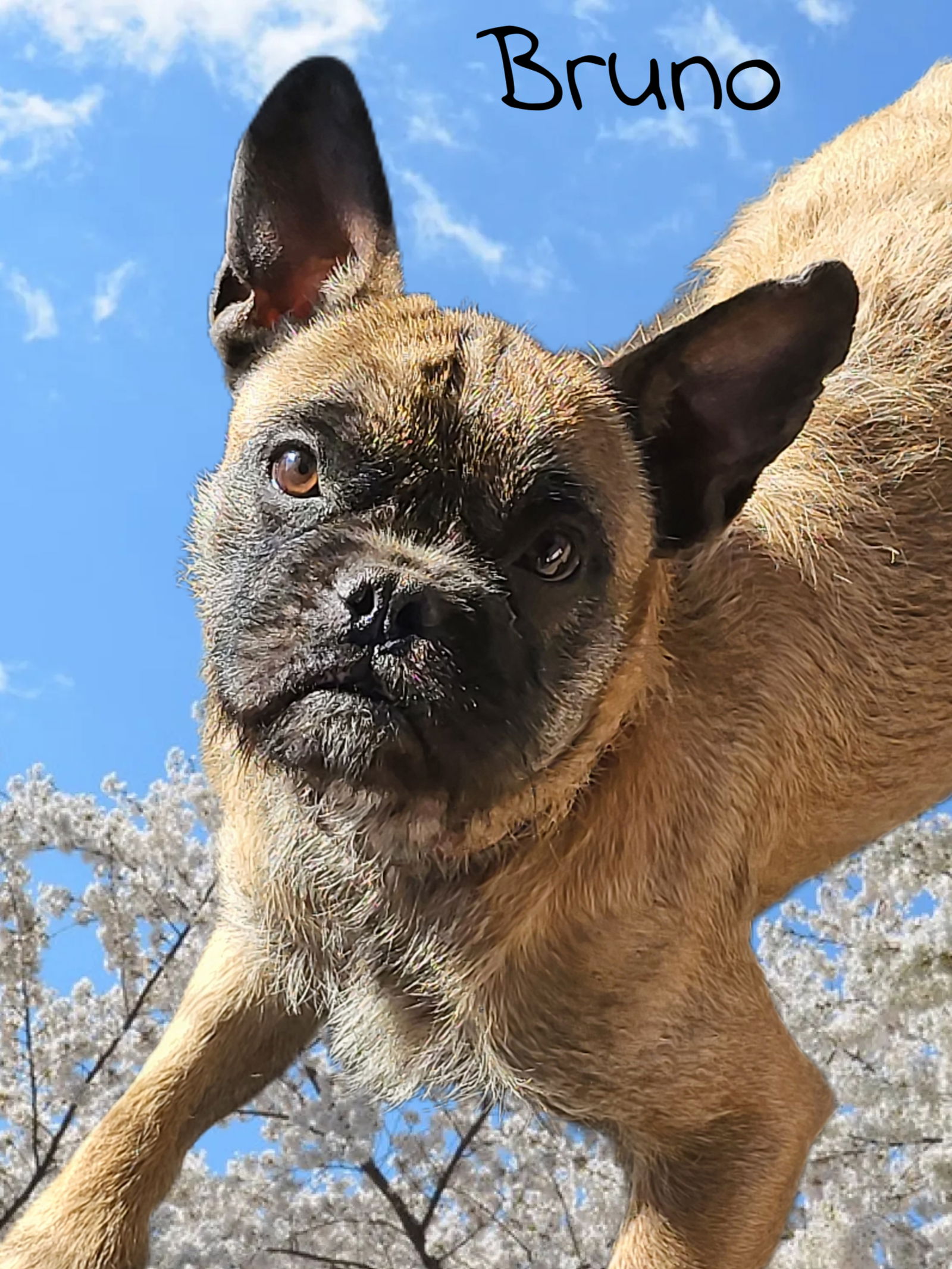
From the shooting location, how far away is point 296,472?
→ 1.63 m

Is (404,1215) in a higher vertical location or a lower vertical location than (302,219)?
lower

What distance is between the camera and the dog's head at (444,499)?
149 centimetres

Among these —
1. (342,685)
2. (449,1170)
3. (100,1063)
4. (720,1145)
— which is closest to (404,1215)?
(449,1170)

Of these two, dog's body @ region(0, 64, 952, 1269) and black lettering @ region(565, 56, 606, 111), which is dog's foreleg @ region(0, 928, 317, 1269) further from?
black lettering @ region(565, 56, 606, 111)

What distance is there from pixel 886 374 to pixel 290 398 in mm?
1182

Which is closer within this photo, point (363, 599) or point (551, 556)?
point (363, 599)

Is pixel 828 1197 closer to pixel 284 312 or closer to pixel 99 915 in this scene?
pixel 99 915

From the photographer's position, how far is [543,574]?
160 cm

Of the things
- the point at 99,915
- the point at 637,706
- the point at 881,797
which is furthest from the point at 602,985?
the point at 99,915

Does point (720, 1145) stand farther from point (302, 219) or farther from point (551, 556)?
point (302, 219)

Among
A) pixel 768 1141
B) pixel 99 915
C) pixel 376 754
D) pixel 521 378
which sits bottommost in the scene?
pixel 768 1141

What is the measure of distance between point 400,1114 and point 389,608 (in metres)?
3.35

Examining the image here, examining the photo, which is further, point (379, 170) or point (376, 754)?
point (379, 170)

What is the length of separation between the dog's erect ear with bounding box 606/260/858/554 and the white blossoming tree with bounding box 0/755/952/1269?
308 centimetres
